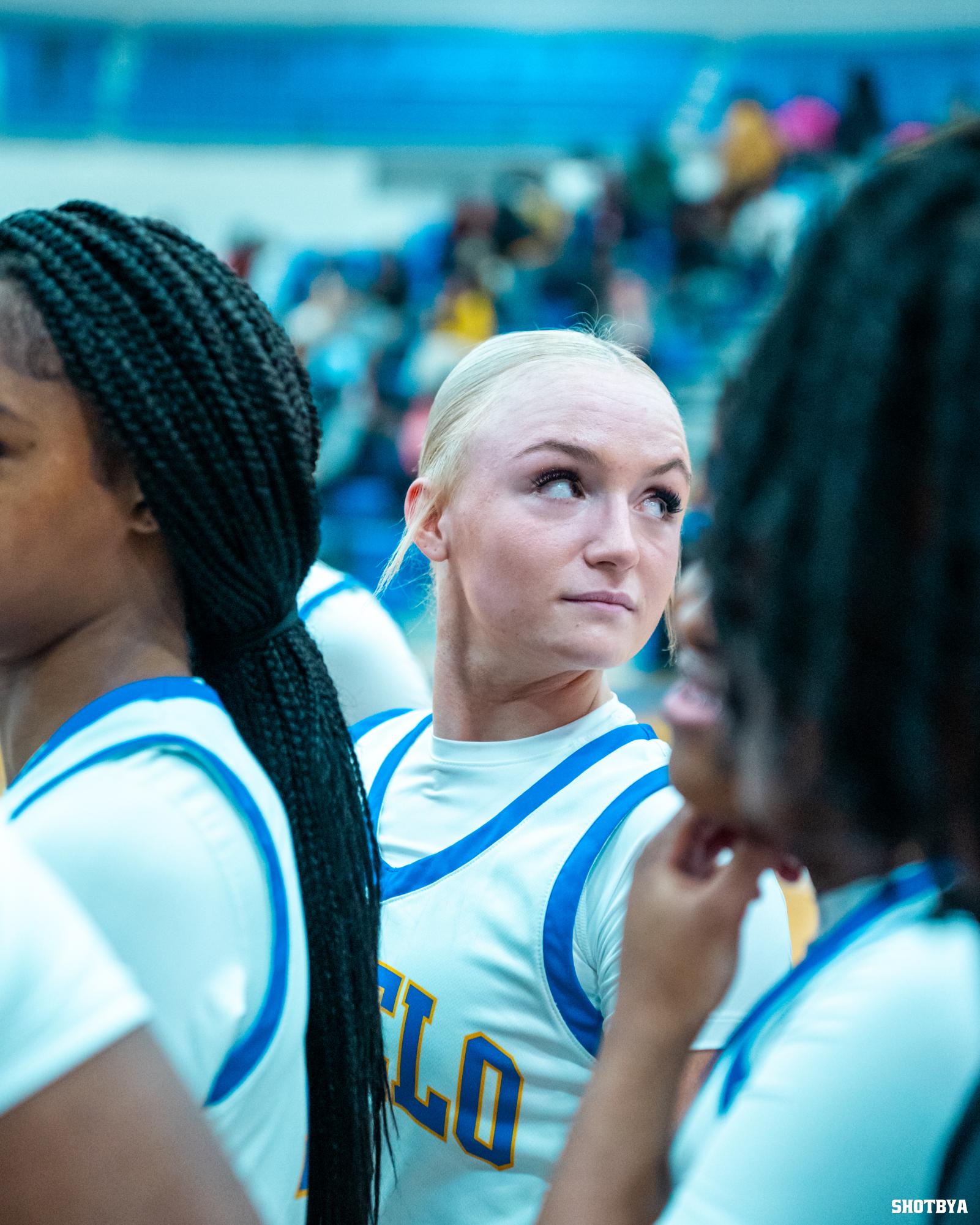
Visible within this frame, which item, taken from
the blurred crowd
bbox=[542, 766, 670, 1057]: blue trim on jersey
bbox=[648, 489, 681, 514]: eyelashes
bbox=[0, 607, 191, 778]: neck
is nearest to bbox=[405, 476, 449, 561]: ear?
bbox=[648, 489, 681, 514]: eyelashes

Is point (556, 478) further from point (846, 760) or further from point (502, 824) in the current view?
point (846, 760)

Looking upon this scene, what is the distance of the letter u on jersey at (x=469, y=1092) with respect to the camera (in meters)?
1.19

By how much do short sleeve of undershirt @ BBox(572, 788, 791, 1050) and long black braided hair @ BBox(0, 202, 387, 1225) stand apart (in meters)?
0.20

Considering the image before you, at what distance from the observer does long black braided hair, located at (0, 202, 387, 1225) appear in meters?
0.96

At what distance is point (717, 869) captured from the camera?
2.74ft

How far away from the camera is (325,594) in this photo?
2.05 metres

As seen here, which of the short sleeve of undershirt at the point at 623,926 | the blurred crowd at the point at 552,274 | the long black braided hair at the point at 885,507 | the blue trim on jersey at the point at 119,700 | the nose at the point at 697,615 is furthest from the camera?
the blurred crowd at the point at 552,274

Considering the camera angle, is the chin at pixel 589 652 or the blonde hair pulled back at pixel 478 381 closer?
the chin at pixel 589 652

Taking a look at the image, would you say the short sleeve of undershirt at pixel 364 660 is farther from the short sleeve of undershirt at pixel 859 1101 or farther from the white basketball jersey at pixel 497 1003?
the short sleeve of undershirt at pixel 859 1101

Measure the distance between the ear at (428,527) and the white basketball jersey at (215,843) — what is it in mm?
547

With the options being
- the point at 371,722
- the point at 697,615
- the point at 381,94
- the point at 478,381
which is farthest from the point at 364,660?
the point at 381,94

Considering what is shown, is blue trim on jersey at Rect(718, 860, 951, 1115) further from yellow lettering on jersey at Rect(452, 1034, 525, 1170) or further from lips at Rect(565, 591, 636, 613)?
lips at Rect(565, 591, 636, 613)

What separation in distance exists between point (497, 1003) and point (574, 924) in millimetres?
113

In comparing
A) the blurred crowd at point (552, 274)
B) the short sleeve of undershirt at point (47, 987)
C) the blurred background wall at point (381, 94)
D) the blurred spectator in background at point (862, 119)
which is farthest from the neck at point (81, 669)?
the blurred background wall at point (381, 94)
